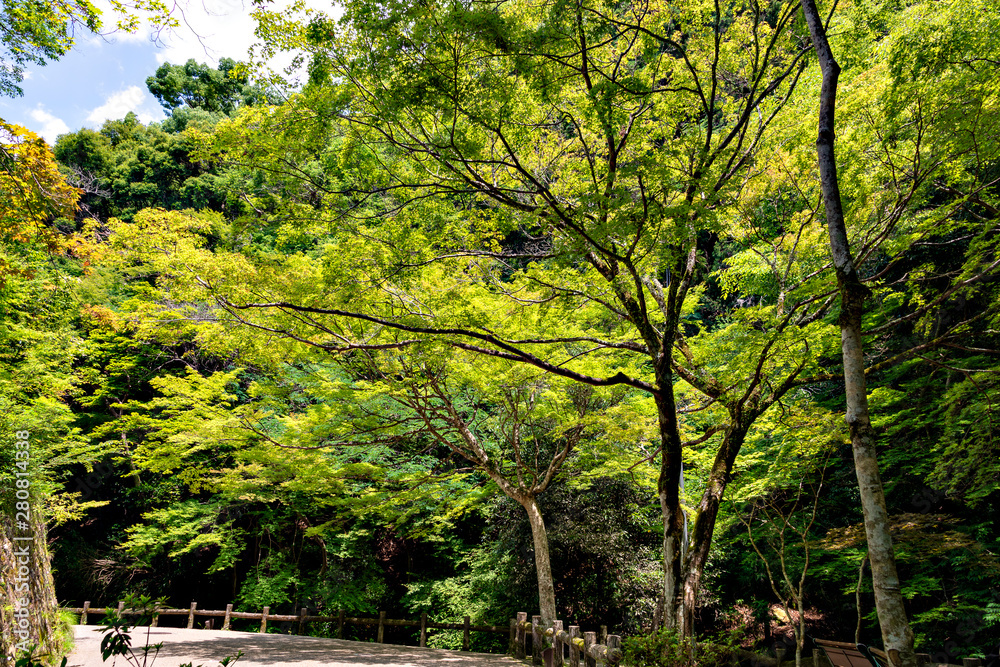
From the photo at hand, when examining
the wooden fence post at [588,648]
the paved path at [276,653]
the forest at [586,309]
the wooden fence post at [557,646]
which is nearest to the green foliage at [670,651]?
the forest at [586,309]

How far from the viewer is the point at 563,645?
7.49m

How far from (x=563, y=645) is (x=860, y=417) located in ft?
18.1

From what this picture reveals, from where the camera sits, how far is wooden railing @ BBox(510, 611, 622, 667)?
5.31 metres

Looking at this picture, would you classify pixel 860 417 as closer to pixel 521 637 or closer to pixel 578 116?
pixel 578 116

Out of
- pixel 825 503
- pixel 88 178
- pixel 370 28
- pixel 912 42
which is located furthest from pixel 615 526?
pixel 88 178

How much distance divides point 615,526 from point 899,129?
312 inches

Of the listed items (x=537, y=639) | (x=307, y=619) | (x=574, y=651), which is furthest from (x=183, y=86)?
(x=574, y=651)

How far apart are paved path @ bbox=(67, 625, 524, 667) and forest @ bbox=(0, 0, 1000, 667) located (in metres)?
1.59

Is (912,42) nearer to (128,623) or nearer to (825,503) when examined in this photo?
(128,623)

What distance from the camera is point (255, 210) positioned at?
616cm

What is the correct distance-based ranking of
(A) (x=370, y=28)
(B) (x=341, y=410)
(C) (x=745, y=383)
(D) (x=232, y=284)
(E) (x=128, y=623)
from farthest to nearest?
1. (B) (x=341, y=410)
2. (D) (x=232, y=284)
3. (C) (x=745, y=383)
4. (A) (x=370, y=28)
5. (E) (x=128, y=623)

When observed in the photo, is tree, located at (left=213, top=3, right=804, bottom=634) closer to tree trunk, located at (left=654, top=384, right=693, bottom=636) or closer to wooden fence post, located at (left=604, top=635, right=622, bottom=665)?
tree trunk, located at (left=654, top=384, right=693, bottom=636)

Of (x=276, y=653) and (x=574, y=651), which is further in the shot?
(x=276, y=653)

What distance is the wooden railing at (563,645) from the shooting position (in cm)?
531
